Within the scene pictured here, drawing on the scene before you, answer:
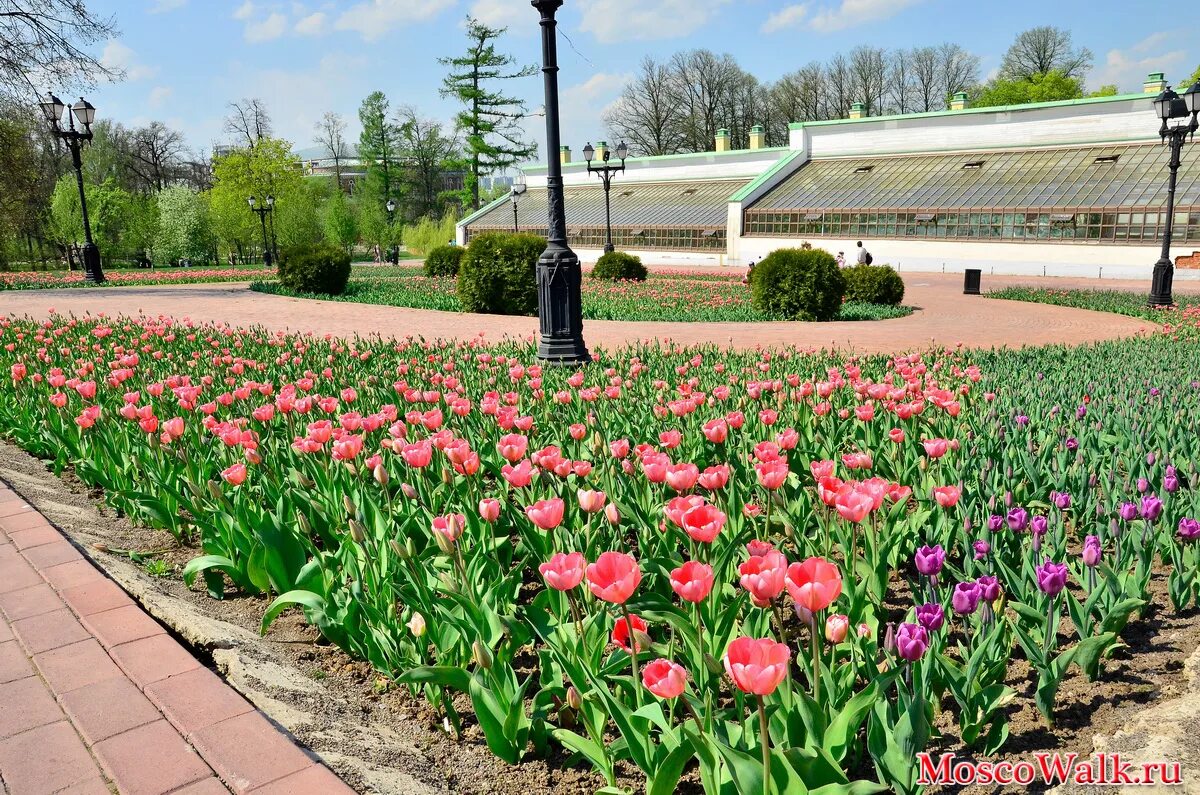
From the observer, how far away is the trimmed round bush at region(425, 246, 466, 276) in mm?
30062

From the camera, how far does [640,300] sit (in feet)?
63.6

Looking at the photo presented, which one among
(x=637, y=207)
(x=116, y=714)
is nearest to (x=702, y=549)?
(x=116, y=714)

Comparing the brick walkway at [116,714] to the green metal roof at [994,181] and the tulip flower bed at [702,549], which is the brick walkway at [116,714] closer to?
the tulip flower bed at [702,549]

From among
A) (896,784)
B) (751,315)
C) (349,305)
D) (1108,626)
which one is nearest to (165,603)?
(896,784)

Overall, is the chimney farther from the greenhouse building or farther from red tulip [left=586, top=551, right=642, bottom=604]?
red tulip [left=586, top=551, right=642, bottom=604]

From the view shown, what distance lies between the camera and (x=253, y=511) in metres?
3.45

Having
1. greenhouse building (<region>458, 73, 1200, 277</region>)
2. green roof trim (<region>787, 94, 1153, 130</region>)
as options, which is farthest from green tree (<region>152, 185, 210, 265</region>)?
green roof trim (<region>787, 94, 1153, 130</region>)

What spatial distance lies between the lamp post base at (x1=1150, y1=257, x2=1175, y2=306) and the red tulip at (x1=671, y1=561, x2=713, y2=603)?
1877cm

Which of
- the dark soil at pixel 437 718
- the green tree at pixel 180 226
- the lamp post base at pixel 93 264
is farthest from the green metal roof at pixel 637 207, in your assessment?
the dark soil at pixel 437 718

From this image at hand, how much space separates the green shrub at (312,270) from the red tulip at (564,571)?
22081 mm

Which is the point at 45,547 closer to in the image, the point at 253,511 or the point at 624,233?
the point at 253,511

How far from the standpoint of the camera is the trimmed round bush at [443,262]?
30062mm

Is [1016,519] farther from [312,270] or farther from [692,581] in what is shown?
[312,270]

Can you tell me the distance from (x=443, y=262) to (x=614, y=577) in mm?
29219
